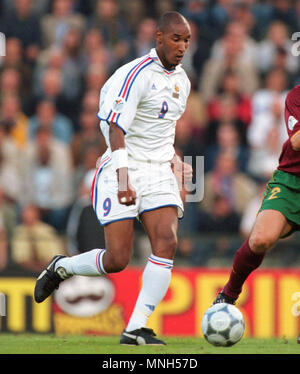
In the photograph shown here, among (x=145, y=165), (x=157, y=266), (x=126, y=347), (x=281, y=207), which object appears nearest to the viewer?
(x=126, y=347)

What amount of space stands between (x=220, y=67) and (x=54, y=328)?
4.86 m

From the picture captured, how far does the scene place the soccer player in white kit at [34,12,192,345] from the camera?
271 inches

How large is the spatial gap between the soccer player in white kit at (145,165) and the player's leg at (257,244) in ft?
2.00

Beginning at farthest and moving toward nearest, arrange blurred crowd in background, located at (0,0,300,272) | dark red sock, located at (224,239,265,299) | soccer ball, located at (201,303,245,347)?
blurred crowd in background, located at (0,0,300,272) < dark red sock, located at (224,239,265,299) < soccer ball, located at (201,303,245,347)

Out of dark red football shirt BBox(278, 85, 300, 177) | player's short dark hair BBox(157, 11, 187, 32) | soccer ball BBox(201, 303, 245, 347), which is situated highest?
player's short dark hair BBox(157, 11, 187, 32)

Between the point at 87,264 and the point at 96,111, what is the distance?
5.96 m

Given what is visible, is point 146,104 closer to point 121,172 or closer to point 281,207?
point 121,172

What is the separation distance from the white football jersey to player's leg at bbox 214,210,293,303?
918 millimetres

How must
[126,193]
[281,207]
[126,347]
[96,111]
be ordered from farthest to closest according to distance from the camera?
1. [96,111]
2. [281,207]
3. [126,347]
4. [126,193]

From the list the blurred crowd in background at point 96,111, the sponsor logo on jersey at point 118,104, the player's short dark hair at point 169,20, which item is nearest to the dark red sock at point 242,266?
the sponsor logo on jersey at point 118,104

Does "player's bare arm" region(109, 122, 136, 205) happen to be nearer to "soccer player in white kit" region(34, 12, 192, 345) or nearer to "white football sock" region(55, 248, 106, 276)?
"soccer player in white kit" region(34, 12, 192, 345)

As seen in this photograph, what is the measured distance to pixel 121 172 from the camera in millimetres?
6715

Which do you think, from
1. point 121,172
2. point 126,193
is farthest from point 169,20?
point 126,193

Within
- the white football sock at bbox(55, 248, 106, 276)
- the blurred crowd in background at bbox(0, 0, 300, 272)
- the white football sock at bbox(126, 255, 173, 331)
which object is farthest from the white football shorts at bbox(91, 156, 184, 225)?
the blurred crowd in background at bbox(0, 0, 300, 272)
